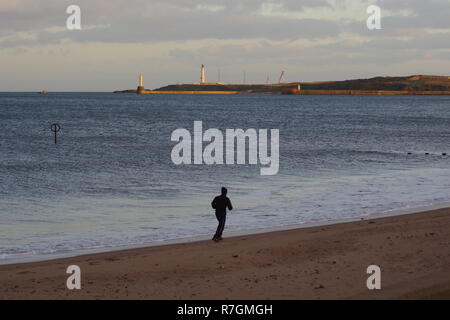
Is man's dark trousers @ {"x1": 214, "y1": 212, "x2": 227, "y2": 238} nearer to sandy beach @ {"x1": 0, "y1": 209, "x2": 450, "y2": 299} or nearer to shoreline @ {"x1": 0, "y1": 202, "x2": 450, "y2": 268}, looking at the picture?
sandy beach @ {"x1": 0, "y1": 209, "x2": 450, "y2": 299}

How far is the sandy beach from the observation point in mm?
12914

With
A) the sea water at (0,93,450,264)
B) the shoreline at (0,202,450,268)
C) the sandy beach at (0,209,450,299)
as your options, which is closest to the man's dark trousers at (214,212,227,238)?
the sandy beach at (0,209,450,299)

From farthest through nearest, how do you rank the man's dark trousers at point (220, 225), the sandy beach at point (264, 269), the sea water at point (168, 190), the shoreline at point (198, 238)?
the sea water at point (168, 190) → the man's dark trousers at point (220, 225) → the shoreline at point (198, 238) → the sandy beach at point (264, 269)

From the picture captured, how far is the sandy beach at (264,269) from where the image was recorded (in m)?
12.9

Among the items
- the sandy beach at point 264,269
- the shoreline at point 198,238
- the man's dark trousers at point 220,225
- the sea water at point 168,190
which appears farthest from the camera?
the sea water at point 168,190

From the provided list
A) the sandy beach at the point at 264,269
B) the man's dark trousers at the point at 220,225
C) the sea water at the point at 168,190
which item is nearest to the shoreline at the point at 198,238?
the sea water at the point at 168,190

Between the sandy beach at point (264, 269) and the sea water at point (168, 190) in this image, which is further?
the sea water at point (168, 190)

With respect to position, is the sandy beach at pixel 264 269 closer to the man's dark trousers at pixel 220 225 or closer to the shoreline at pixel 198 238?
the man's dark trousers at pixel 220 225

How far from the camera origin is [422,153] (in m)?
51.1

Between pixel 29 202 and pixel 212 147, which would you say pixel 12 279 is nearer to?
pixel 29 202

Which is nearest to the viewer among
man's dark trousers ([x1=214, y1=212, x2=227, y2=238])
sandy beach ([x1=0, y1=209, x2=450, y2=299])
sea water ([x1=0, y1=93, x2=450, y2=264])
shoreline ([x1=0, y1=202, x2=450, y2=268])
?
sandy beach ([x1=0, y1=209, x2=450, y2=299])

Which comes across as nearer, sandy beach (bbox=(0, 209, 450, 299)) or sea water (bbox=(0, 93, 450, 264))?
sandy beach (bbox=(0, 209, 450, 299))

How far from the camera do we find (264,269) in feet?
49.2

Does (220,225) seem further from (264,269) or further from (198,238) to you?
(264,269)
